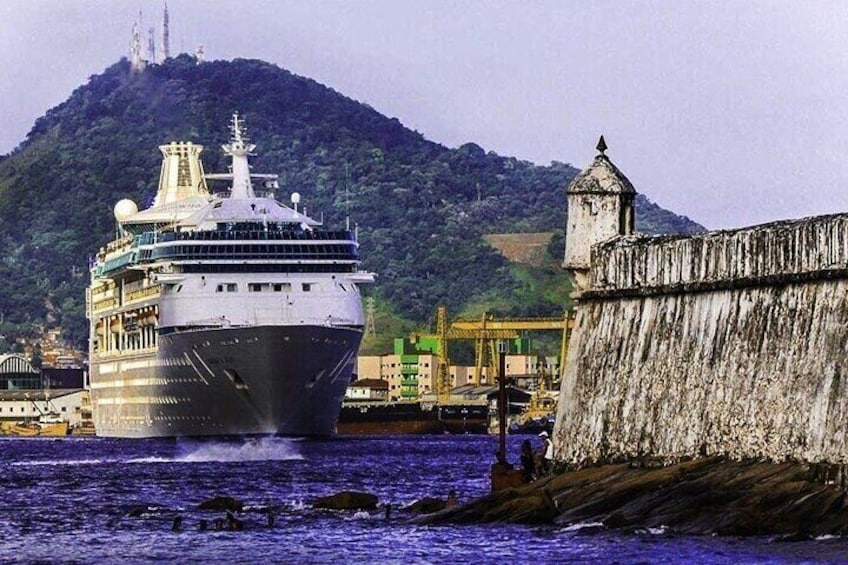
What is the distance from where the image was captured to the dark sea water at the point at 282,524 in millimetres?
39469

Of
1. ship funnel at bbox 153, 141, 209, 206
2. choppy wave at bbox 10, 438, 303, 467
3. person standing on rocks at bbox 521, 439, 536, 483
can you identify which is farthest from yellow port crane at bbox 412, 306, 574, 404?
person standing on rocks at bbox 521, 439, 536, 483

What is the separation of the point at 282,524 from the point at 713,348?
33.2 feet

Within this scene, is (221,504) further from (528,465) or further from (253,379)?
(253,379)

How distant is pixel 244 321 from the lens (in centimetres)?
10806

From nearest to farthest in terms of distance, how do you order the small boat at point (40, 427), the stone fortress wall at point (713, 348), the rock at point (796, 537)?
the rock at point (796, 537) < the stone fortress wall at point (713, 348) < the small boat at point (40, 427)

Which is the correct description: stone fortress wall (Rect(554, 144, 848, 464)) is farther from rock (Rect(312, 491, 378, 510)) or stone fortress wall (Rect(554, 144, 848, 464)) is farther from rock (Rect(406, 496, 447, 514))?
rock (Rect(312, 491, 378, 510))

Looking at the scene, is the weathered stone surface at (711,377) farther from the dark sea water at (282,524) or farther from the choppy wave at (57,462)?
the choppy wave at (57,462)

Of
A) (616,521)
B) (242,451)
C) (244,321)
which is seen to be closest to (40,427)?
(244,321)

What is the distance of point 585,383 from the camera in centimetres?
4784

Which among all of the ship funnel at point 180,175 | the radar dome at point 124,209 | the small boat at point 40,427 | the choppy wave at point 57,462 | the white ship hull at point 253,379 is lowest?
the choppy wave at point 57,462

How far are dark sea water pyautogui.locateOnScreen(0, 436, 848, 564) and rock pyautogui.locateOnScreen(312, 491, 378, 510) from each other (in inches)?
17.8

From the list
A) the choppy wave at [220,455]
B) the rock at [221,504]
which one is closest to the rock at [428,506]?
the rock at [221,504]

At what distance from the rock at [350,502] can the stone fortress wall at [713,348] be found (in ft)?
18.1

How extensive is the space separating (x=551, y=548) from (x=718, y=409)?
4.02 m
